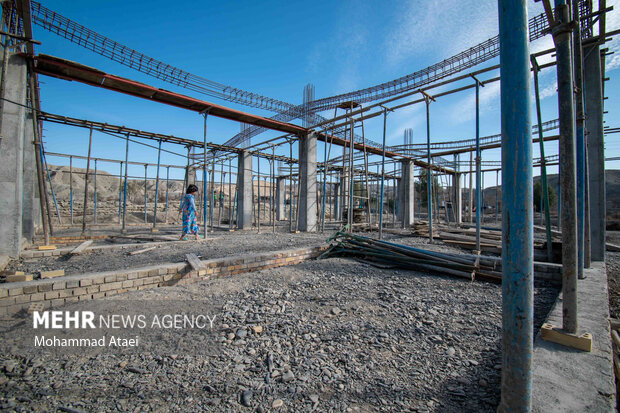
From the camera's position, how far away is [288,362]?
89.0 inches

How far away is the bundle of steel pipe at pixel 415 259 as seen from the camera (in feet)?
14.7

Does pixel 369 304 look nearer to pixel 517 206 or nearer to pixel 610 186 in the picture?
pixel 517 206

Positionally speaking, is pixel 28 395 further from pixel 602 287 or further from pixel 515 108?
pixel 602 287

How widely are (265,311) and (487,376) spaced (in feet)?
7.13

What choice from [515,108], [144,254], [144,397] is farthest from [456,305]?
[144,254]

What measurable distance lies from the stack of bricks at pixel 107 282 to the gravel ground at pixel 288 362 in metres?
0.34

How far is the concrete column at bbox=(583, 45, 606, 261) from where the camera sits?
5.27 m

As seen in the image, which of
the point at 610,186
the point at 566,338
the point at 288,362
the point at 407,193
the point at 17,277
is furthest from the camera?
the point at 610,186

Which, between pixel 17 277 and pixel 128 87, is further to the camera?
pixel 128 87

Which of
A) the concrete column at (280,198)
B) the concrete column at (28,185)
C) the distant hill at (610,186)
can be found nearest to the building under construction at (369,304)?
the concrete column at (28,185)

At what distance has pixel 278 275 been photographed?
452cm

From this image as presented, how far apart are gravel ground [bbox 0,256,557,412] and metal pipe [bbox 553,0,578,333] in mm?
719

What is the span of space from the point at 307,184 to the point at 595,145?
26.3ft

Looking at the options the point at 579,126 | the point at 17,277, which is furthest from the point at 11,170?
the point at 579,126
